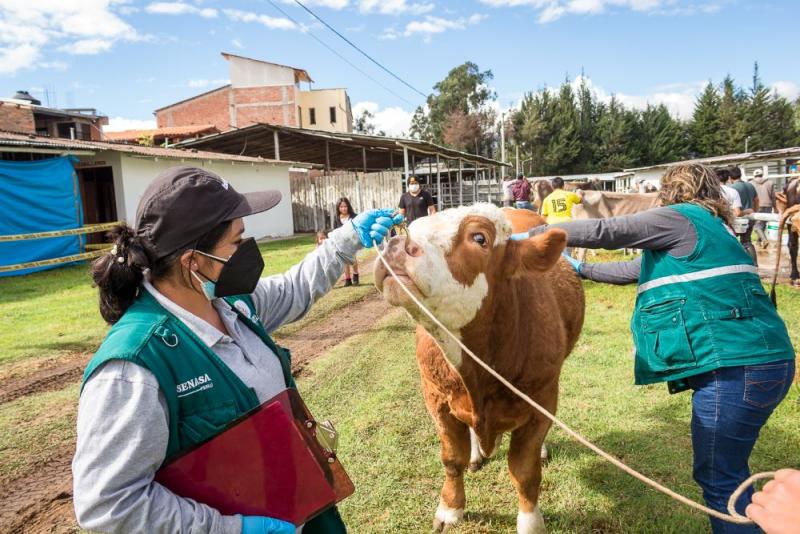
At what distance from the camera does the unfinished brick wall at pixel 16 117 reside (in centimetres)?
2334

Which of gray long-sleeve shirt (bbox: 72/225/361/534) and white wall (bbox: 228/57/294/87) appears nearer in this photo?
gray long-sleeve shirt (bbox: 72/225/361/534)

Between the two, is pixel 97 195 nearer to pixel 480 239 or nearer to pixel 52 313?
pixel 52 313

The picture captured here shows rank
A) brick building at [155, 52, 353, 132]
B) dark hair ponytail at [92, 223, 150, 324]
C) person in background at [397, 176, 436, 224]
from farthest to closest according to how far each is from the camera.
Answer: brick building at [155, 52, 353, 132], person in background at [397, 176, 436, 224], dark hair ponytail at [92, 223, 150, 324]

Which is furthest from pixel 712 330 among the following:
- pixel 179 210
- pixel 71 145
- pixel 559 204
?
pixel 71 145

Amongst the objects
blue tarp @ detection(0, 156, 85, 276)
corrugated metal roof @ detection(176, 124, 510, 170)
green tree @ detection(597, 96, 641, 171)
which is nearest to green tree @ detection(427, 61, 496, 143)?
green tree @ detection(597, 96, 641, 171)

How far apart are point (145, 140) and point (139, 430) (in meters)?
34.0

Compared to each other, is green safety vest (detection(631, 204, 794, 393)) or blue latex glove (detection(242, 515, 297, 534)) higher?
green safety vest (detection(631, 204, 794, 393))

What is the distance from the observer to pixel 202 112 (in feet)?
146

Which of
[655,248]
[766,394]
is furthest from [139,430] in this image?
[766,394]

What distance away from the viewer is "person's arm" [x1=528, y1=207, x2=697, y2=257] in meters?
2.56

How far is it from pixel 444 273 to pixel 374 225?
40 cm

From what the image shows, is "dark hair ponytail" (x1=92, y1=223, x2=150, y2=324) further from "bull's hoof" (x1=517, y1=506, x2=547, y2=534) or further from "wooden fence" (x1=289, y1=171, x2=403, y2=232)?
"wooden fence" (x1=289, y1=171, x2=403, y2=232)

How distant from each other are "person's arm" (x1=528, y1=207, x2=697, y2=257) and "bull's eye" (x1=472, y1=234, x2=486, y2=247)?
23.6 inches

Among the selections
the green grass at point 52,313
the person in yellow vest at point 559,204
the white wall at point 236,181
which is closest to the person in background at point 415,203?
the green grass at point 52,313
